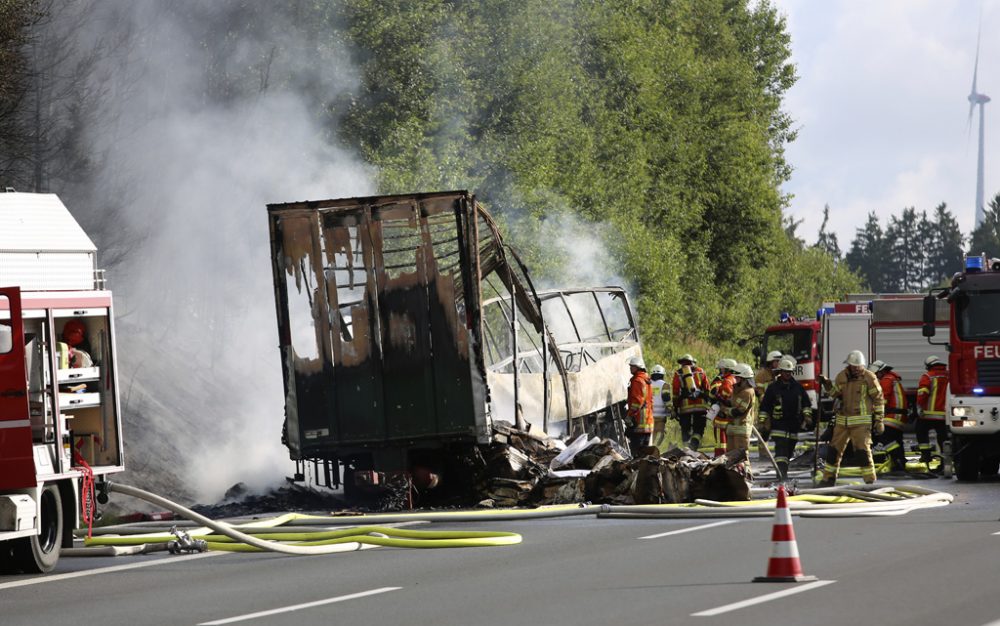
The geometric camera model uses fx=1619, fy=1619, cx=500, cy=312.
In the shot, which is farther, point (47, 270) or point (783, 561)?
point (47, 270)

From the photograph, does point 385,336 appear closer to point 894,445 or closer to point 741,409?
point 741,409

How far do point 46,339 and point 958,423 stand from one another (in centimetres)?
1168

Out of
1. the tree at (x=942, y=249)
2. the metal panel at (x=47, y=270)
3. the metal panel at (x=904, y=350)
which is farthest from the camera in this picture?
the tree at (x=942, y=249)

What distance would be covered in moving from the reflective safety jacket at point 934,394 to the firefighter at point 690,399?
3.17m

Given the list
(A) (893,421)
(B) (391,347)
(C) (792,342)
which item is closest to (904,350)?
(C) (792,342)

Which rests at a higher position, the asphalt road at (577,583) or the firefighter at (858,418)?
the firefighter at (858,418)

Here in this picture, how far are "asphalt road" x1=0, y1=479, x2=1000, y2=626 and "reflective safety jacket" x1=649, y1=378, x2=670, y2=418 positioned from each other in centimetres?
997

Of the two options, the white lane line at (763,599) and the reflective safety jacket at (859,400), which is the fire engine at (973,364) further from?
the white lane line at (763,599)

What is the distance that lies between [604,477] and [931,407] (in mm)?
7025

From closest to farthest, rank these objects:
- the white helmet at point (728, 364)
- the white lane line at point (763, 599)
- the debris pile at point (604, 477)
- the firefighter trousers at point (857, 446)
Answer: the white lane line at point (763, 599) < the debris pile at point (604, 477) < the firefighter trousers at point (857, 446) < the white helmet at point (728, 364)

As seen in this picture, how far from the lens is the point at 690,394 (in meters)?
23.8

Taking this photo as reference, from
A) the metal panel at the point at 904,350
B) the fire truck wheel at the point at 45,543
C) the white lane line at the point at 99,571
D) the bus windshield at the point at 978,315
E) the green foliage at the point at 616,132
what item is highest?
the green foliage at the point at 616,132

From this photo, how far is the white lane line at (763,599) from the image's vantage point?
346 inches

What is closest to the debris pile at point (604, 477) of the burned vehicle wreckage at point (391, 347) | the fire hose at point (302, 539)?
the burned vehicle wreckage at point (391, 347)
